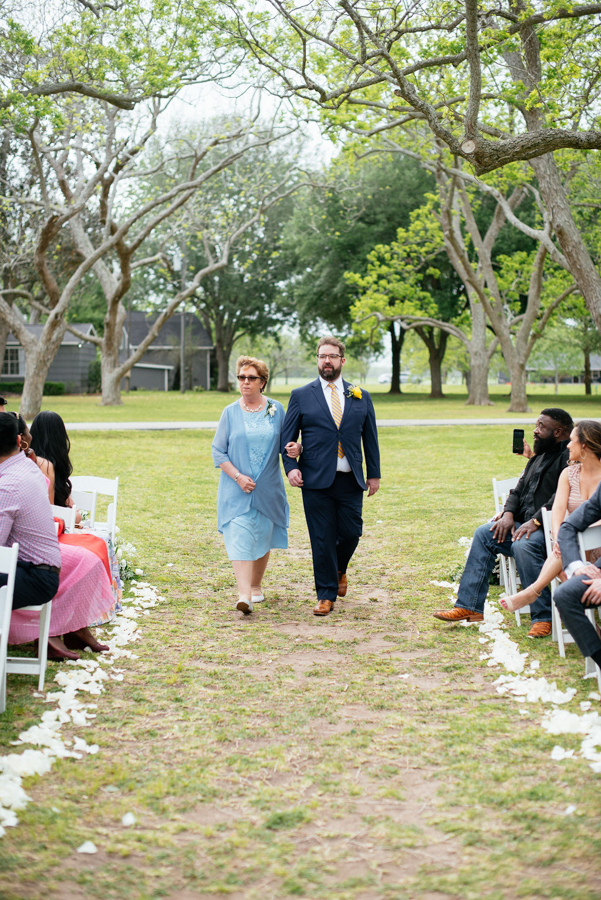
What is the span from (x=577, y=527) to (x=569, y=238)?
11531 millimetres

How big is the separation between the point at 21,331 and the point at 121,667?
62.0ft

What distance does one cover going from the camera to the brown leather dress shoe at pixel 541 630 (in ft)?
19.6

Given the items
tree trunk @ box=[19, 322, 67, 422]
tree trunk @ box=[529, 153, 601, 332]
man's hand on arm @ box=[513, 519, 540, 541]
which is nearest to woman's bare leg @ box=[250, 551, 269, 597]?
man's hand on arm @ box=[513, 519, 540, 541]

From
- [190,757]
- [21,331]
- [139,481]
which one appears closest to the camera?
[190,757]

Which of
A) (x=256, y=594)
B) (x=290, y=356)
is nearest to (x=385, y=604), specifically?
(x=256, y=594)

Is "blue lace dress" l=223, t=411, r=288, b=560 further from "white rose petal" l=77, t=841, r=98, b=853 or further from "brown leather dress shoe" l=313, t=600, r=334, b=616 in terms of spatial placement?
"white rose petal" l=77, t=841, r=98, b=853

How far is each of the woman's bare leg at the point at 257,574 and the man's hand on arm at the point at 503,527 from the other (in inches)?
72.6

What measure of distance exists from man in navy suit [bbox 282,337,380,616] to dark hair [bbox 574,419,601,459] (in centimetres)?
171

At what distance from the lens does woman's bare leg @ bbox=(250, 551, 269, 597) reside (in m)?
7.14

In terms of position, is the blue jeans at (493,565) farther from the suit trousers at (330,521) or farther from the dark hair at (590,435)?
the suit trousers at (330,521)

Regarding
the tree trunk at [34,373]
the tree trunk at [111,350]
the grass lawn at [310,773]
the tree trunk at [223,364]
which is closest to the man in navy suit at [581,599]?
the grass lawn at [310,773]

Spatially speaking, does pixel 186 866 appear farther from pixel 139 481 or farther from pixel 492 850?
pixel 139 481

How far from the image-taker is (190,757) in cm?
416

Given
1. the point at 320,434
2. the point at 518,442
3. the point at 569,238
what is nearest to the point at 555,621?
the point at 518,442
